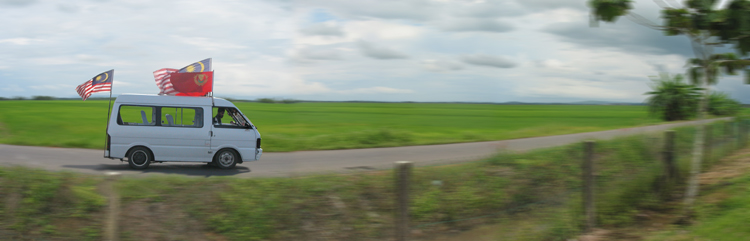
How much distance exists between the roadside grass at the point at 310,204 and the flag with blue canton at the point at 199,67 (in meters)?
6.32

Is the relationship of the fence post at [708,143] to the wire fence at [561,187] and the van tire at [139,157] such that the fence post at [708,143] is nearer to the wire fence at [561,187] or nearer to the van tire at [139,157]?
the wire fence at [561,187]

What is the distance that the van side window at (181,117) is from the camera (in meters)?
10.4

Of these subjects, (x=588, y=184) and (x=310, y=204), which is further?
(x=588, y=184)

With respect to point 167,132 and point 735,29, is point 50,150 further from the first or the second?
point 735,29

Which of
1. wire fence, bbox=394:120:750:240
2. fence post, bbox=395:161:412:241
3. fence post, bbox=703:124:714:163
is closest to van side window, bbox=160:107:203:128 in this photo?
wire fence, bbox=394:120:750:240

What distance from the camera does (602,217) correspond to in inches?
218

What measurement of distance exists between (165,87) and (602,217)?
9004 mm

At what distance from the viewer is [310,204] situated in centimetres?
400

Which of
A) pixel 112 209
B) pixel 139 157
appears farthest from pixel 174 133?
pixel 112 209

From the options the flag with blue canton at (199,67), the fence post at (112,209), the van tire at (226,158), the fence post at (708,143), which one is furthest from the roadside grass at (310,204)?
the flag with blue canton at (199,67)

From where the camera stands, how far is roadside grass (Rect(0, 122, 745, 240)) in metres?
3.86

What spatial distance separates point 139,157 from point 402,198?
8379 mm

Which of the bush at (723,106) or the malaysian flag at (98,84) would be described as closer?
the malaysian flag at (98,84)

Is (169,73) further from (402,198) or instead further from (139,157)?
(402,198)
